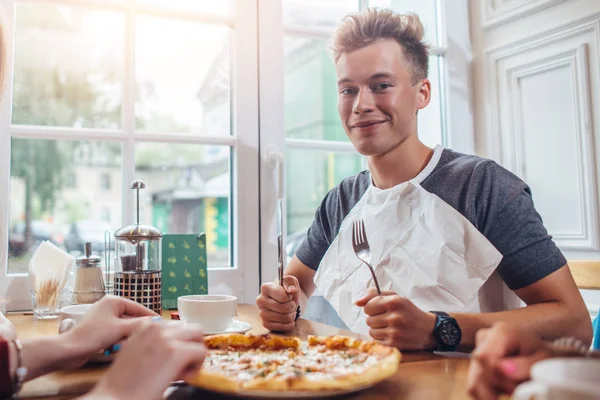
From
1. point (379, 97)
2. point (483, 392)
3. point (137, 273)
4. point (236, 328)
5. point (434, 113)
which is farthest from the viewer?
point (434, 113)

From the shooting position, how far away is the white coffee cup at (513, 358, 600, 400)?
385 mm

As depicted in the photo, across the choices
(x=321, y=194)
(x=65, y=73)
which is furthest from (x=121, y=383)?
(x=321, y=194)

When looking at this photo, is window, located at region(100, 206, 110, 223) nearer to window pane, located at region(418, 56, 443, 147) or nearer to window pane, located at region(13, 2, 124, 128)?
window pane, located at region(13, 2, 124, 128)

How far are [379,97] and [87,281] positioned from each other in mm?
874

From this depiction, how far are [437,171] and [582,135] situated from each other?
61 centimetres

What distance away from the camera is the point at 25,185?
5.43ft

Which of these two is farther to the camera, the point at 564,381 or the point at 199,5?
the point at 199,5

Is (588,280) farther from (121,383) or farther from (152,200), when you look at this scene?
(152,200)

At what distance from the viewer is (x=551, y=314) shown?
1.08 meters

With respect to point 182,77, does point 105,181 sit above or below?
A: below

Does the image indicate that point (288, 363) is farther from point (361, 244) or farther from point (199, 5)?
point (199, 5)

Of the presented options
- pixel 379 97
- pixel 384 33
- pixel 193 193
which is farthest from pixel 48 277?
pixel 384 33

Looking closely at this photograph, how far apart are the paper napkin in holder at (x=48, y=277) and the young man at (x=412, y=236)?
550mm

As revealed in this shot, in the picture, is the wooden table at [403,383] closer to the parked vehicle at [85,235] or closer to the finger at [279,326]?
the finger at [279,326]
